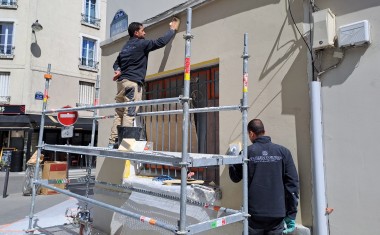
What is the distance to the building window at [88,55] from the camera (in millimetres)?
21312

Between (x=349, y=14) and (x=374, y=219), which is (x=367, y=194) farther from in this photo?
(x=349, y=14)

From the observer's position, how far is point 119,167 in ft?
18.6

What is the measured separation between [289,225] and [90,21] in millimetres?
22069

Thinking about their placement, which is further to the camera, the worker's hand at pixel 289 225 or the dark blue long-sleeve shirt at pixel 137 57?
the dark blue long-sleeve shirt at pixel 137 57

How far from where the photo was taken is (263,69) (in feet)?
11.9

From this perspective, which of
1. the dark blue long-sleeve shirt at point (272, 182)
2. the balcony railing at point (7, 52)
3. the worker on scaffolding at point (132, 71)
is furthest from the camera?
the balcony railing at point (7, 52)

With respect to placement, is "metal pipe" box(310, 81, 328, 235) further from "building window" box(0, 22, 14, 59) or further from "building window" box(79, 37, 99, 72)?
"building window" box(0, 22, 14, 59)

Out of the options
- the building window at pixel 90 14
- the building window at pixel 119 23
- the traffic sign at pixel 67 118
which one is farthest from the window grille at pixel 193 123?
the building window at pixel 90 14

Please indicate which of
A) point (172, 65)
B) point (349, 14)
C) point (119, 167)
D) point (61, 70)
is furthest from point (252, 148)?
point (61, 70)

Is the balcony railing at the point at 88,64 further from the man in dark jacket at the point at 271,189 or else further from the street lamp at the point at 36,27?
the man in dark jacket at the point at 271,189

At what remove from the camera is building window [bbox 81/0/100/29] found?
71.5 ft

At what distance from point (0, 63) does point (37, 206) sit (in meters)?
13.6

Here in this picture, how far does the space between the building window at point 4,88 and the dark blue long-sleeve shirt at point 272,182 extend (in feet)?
62.8

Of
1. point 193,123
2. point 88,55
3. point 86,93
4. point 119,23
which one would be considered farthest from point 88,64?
point 193,123
